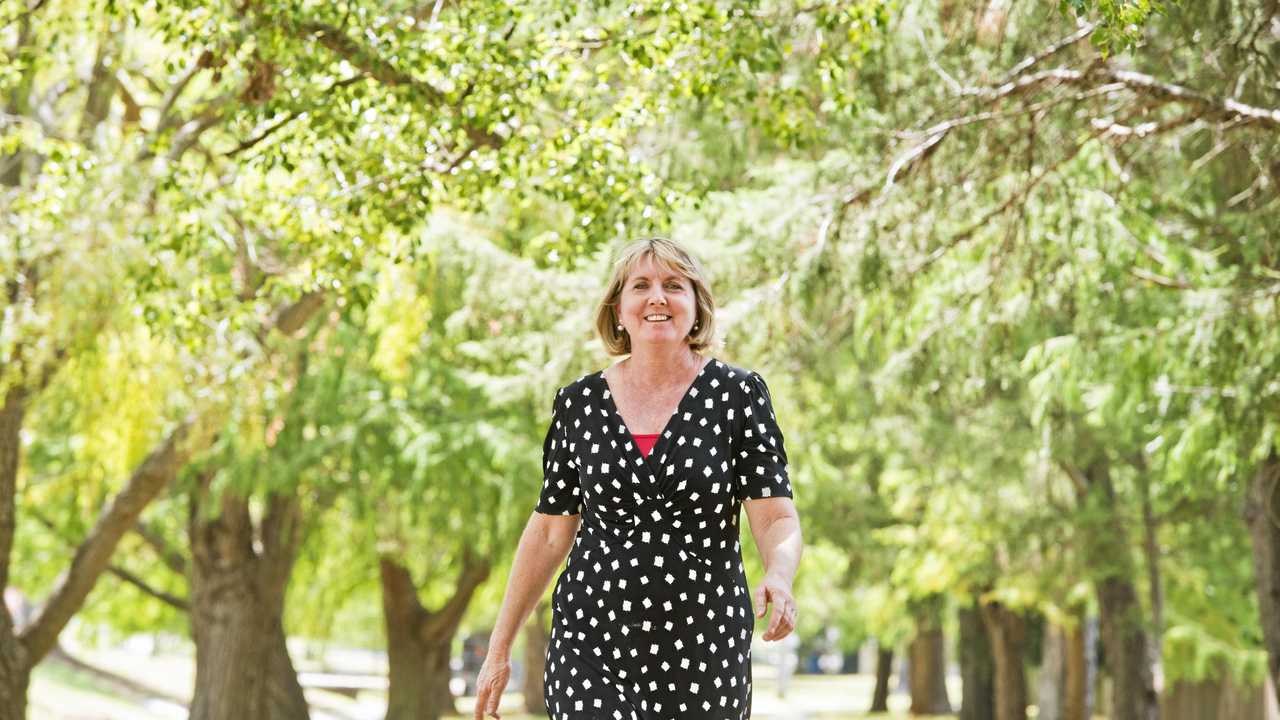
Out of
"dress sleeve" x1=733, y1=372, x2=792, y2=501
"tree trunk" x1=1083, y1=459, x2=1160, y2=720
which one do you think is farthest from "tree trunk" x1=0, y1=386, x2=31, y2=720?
"tree trunk" x1=1083, y1=459, x2=1160, y2=720

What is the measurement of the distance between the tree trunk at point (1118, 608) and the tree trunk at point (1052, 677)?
6.32 metres

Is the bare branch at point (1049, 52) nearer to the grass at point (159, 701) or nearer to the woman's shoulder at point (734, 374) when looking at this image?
the woman's shoulder at point (734, 374)

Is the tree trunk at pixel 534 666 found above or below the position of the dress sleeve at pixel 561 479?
above

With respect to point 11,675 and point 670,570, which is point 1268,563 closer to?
point 11,675

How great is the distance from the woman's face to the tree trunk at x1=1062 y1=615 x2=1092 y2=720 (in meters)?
22.9

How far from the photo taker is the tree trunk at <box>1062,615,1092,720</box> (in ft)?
88.2

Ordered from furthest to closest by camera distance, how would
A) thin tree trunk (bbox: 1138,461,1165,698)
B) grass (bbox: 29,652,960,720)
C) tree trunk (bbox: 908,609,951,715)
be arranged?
1. tree trunk (bbox: 908,609,951,715)
2. grass (bbox: 29,652,960,720)
3. thin tree trunk (bbox: 1138,461,1165,698)

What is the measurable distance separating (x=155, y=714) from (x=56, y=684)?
2255 millimetres

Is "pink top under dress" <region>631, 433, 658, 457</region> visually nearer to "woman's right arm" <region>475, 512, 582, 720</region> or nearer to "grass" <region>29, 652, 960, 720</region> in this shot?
"woman's right arm" <region>475, 512, 582, 720</region>

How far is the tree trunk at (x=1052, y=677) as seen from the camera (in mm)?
28922

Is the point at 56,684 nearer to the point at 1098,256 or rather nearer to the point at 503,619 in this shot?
the point at 1098,256

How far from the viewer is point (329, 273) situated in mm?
8812

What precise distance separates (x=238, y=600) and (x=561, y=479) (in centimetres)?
1695

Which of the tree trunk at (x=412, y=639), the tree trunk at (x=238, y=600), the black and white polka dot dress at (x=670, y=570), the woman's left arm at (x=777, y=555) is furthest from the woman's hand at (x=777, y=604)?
Answer: the tree trunk at (x=412, y=639)
